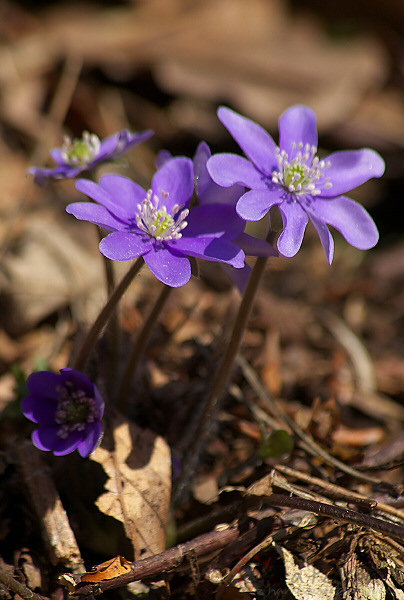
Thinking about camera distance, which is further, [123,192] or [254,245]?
[123,192]

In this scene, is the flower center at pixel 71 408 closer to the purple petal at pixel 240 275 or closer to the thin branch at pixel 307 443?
the purple petal at pixel 240 275

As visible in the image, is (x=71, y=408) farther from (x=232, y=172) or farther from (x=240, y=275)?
(x=232, y=172)

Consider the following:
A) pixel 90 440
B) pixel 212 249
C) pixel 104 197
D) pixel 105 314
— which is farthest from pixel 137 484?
pixel 104 197

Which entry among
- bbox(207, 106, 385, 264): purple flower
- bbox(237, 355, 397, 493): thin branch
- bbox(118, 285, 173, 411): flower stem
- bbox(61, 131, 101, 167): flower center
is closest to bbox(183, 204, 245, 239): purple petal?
bbox(207, 106, 385, 264): purple flower

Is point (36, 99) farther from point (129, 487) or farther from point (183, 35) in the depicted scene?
point (129, 487)

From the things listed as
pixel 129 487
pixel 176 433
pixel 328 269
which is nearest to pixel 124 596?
pixel 129 487

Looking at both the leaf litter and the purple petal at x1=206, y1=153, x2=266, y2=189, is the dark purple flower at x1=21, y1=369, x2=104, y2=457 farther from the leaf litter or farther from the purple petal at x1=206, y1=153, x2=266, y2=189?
the purple petal at x1=206, y1=153, x2=266, y2=189
